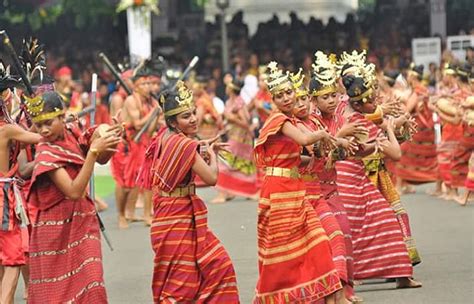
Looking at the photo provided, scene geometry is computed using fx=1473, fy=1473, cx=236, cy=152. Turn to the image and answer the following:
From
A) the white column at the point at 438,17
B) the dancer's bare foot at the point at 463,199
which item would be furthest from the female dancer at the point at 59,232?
the white column at the point at 438,17

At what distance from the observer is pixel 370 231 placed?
Result: 37.2 feet

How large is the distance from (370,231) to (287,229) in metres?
1.60

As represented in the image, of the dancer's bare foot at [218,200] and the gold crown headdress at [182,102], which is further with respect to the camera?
the dancer's bare foot at [218,200]

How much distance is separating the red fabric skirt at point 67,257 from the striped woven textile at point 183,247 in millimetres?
494

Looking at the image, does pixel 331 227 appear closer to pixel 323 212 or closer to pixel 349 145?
pixel 323 212

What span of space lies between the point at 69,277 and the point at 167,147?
1.05 meters

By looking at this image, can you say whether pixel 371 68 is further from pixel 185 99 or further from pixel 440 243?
pixel 440 243

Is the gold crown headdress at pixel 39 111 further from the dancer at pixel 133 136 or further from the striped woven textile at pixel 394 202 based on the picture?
the dancer at pixel 133 136

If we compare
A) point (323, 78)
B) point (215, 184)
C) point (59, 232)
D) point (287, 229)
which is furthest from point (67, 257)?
point (323, 78)

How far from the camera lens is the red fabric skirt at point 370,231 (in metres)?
11.3

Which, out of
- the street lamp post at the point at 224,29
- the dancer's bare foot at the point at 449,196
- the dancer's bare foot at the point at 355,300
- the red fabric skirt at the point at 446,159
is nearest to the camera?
the dancer's bare foot at the point at 355,300

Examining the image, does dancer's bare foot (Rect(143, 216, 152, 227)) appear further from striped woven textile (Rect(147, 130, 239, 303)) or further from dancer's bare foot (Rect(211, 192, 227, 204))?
striped woven textile (Rect(147, 130, 239, 303))

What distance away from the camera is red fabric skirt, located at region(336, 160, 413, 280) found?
1130 centimetres

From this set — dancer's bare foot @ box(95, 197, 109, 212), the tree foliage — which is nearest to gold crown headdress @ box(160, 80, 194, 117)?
dancer's bare foot @ box(95, 197, 109, 212)
